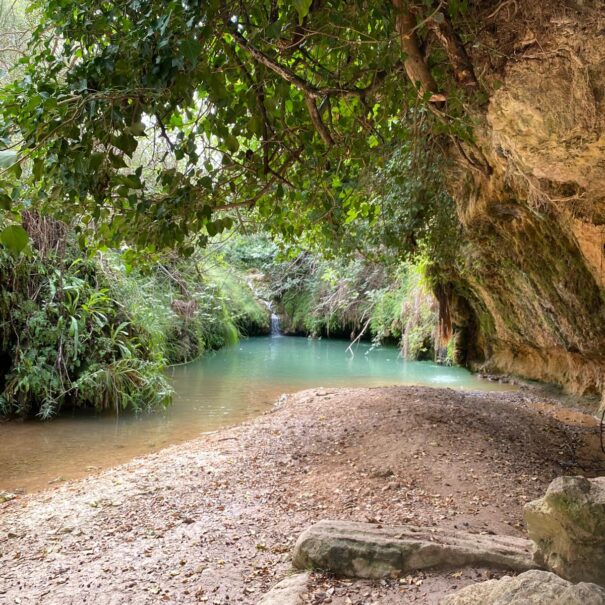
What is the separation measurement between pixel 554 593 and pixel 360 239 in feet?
26.0

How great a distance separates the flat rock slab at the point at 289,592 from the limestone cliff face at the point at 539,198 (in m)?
2.86

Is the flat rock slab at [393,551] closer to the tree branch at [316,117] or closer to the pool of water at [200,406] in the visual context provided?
the tree branch at [316,117]

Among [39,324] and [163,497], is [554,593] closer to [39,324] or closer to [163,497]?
[163,497]

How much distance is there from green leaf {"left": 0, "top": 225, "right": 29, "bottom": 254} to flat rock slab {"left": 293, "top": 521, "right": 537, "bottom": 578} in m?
2.17

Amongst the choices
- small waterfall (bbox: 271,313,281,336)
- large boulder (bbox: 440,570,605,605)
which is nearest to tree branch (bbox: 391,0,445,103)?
large boulder (bbox: 440,570,605,605)

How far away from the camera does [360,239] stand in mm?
9328

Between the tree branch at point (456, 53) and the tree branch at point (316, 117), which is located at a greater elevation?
the tree branch at point (456, 53)

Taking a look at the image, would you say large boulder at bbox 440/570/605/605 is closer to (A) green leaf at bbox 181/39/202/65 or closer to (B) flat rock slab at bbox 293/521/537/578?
(B) flat rock slab at bbox 293/521/537/578

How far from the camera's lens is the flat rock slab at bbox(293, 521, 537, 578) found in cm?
260

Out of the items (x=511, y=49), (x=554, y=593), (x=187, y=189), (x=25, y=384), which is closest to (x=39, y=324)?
(x=25, y=384)

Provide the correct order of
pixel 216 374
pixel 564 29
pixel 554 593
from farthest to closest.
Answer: pixel 216 374 < pixel 564 29 < pixel 554 593

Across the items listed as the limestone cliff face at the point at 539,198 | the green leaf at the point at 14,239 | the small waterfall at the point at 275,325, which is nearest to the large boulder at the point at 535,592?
the green leaf at the point at 14,239

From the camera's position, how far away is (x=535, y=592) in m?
1.70

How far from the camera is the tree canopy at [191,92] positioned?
218cm
